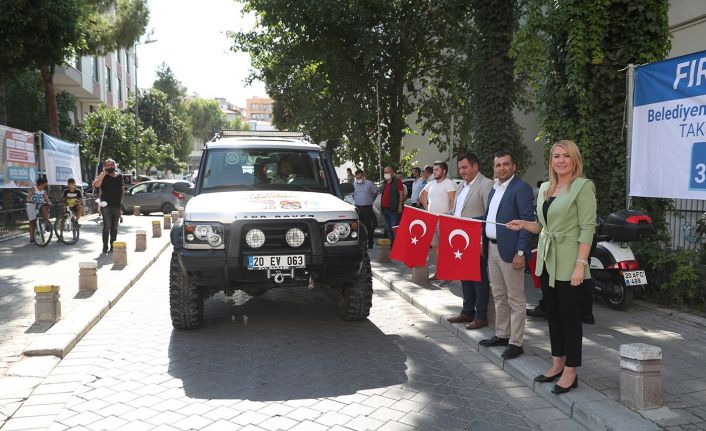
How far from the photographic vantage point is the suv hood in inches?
228

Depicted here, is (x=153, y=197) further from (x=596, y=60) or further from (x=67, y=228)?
(x=596, y=60)

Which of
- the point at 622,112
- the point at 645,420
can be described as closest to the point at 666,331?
Result: the point at 645,420

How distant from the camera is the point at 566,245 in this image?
13.8 ft

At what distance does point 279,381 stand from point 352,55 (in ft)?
49.4

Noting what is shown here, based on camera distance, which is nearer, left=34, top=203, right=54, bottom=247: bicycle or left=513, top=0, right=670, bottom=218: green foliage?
left=513, top=0, right=670, bottom=218: green foliage

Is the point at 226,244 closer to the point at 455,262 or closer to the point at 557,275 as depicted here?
the point at 455,262

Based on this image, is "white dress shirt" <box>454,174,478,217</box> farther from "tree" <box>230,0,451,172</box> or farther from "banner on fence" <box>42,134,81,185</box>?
"banner on fence" <box>42,134,81,185</box>

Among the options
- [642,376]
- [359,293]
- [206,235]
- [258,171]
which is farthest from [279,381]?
[258,171]

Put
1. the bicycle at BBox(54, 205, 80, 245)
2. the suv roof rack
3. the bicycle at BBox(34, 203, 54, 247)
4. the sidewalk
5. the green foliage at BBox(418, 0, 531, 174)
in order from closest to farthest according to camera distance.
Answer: the sidewalk, the suv roof rack, the green foliage at BBox(418, 0, 531, 174), the bicycle at BBox(34, 203, 54, 247), the bicycle at BBox(54, 205, 80, 245)

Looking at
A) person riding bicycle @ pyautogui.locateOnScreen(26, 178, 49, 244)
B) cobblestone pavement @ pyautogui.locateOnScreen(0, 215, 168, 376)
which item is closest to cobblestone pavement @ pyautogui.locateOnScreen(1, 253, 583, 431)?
cobblestone pavement @ pyautogui.locateOnScreen(0, 215, 168, 376)

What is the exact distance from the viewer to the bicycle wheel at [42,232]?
13.5 m

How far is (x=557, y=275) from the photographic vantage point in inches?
167

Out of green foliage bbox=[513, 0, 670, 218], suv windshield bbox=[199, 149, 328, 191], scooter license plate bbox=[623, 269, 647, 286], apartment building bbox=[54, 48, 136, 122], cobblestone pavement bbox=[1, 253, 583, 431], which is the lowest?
cobblestone pavement bbox=[1, 253, 583, 431]

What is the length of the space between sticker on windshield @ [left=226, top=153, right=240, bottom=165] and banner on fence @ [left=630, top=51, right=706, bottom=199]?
5.00m
